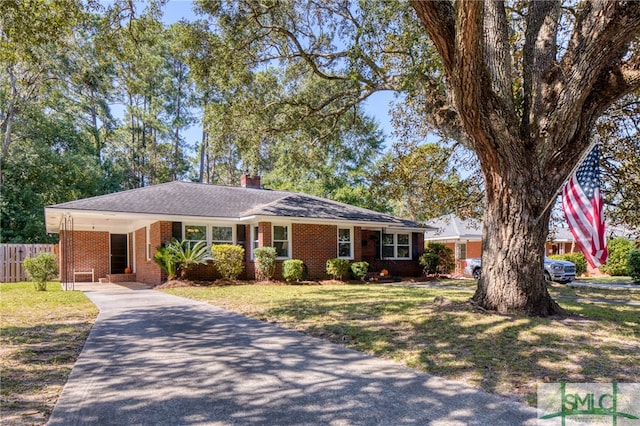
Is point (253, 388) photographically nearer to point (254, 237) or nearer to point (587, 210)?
point (587, 210)

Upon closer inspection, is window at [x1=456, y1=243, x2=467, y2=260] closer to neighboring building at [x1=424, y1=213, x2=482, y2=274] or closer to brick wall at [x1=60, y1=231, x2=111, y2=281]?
neighboring building at [x1=424, y1=213, x2=482, y2=274]

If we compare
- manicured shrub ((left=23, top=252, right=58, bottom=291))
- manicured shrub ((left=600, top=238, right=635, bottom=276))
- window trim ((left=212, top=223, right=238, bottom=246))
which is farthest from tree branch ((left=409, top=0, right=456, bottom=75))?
manicured shrub ((left=600, top=238, right=635, bottom=276))

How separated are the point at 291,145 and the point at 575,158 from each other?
1077 cm

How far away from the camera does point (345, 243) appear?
1895cm

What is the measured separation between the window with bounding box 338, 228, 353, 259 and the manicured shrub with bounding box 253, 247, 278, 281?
3.53 meters

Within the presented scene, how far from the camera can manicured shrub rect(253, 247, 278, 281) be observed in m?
16.2

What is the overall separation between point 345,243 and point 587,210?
13.3m

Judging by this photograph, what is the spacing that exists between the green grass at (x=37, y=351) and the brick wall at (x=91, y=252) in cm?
1019

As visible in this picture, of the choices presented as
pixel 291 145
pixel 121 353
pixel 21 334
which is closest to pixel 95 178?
pixel 291 145

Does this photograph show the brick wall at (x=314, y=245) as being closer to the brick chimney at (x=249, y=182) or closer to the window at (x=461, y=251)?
the brick chimney at (x=249, y=182)

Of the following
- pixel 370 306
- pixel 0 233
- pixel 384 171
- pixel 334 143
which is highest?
pixel 334 143

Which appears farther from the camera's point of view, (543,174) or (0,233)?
(0,233)

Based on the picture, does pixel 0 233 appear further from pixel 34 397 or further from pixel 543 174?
pixel 543 174

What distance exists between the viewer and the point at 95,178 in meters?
30.1
